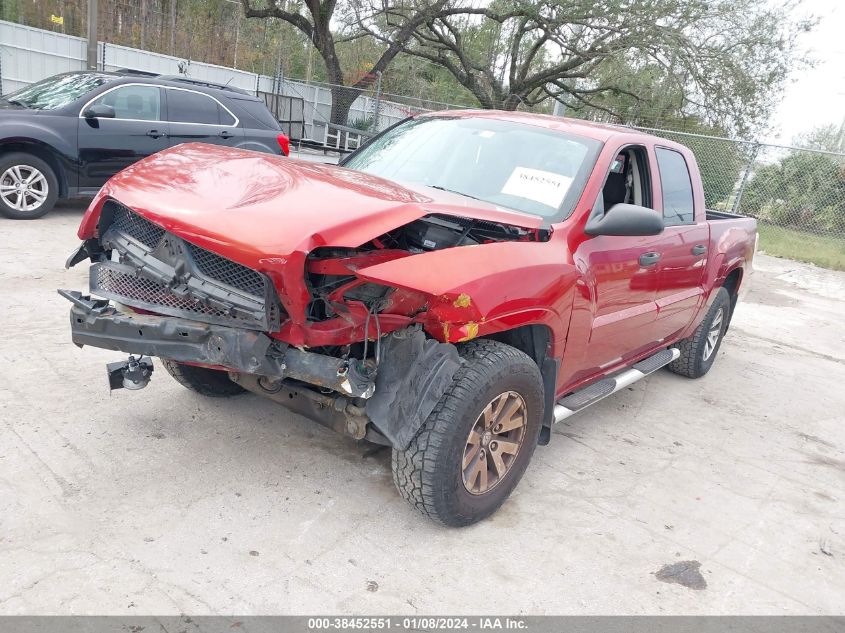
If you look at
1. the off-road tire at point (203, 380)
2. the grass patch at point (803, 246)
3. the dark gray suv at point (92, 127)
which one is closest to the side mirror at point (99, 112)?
the dark gray suv at point (92, 127)

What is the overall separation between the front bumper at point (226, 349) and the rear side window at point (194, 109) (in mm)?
6725

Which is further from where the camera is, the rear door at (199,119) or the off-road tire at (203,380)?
the rear door at (199,119)

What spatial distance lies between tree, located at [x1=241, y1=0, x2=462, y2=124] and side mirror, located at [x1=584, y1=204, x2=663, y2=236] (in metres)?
14.6

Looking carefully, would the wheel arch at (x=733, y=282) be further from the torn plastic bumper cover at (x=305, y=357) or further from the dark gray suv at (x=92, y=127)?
the dark gray suv at (x=92, y=127)

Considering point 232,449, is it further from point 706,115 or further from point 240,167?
point 706,115

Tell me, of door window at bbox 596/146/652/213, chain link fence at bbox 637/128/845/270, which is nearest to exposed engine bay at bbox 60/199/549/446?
door window at bbox 596/146/652/213

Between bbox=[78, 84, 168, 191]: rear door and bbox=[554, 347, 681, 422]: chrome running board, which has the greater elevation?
bbox=[78, 84, 168, 191]: rear door

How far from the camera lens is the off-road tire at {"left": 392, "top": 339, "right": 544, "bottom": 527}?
280 centimetres

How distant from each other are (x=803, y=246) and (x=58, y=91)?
14601 millimetres

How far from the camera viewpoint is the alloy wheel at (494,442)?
9.89 ft

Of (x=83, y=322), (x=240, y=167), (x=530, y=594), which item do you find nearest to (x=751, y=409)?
(x=530, y=594)

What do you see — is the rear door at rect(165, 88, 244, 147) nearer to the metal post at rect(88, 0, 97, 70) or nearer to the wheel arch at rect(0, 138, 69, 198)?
the wheel arch at rect(0, 138, 69, 198)

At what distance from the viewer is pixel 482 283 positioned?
2.72 meters

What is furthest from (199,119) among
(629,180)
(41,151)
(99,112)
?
(629,180)
